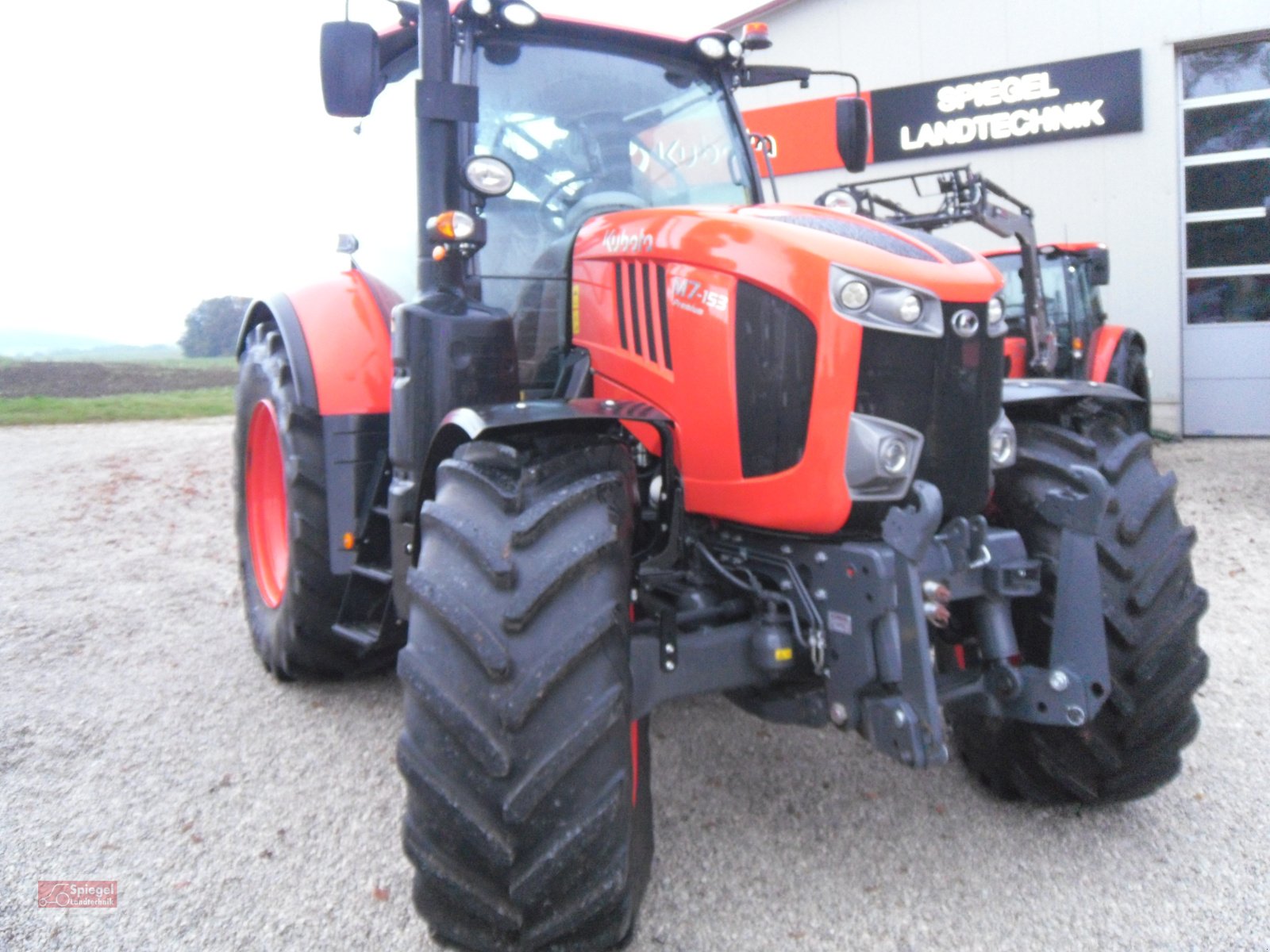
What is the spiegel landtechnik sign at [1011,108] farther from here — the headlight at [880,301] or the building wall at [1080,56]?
the headlight at [880,301]

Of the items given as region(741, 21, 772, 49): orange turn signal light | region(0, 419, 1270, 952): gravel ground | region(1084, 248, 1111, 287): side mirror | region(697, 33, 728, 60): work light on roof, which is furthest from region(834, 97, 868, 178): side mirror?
region(1084, 248, 1111, 287): side mirror

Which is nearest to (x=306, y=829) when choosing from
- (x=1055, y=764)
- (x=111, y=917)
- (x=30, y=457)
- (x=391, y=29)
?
(x=111, y=917)

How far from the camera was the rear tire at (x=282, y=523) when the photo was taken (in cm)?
356

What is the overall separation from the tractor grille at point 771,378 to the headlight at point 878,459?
122mm

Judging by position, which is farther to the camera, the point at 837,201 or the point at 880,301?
the point at 837,201

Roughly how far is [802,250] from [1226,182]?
1117 centimetres

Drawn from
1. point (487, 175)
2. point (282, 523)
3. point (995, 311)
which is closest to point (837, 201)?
point (995, 311)

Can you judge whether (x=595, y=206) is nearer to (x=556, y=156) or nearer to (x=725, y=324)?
(x=556, y=156)

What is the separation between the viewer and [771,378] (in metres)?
2.46

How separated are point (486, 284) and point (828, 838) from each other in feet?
6.16

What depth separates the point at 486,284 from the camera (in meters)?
3.12

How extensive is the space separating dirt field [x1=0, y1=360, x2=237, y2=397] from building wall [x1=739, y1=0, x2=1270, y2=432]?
36.1 ft

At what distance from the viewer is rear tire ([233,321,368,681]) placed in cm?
356

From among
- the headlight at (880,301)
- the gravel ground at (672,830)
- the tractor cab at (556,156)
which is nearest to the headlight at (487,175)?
the tractor cab at (556,156)
